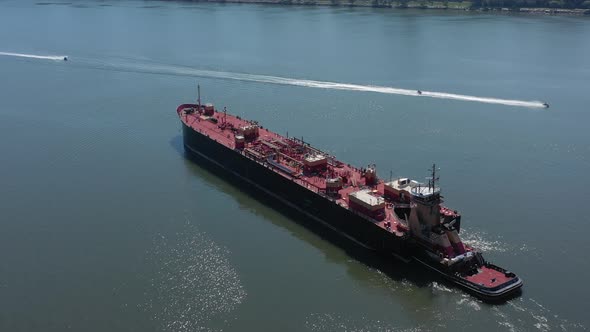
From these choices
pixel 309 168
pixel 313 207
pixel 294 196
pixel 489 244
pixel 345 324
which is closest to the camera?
pixel 345 324

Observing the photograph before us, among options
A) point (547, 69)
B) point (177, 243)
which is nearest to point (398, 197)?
point (177, 243)

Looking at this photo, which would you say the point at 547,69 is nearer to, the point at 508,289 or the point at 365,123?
the point at 365,123

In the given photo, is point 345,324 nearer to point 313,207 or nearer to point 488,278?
point 488,278

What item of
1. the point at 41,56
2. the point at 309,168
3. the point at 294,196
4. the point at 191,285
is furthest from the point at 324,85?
A: the point at 41,56

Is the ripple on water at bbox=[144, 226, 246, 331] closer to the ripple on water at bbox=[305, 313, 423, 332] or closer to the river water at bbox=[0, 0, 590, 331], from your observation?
the river water at bbox=[0, 0, 590, 331]

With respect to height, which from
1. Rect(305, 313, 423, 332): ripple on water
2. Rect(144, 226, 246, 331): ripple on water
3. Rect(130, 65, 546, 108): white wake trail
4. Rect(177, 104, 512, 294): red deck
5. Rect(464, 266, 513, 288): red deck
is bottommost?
Rect(305, 313, 423, 332): ripple on water

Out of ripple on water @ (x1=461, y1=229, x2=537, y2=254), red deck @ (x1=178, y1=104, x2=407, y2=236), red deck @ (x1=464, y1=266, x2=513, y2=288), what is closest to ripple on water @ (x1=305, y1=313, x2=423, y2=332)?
red deck @ (x1=464, y1=266, x2=513, y2=288)

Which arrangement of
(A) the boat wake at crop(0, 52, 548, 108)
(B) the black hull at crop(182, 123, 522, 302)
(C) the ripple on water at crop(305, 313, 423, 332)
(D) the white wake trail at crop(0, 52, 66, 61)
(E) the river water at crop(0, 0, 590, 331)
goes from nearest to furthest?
(C) the ripple on water at crop(305, 313, 423, 332), (E) the river water at crop(0, 0, 590, 331), (B) the black hull at crop(182, 123, 522, 302), (A) the boat wake at crop(0, 52, 548, 108), (D) the white wake trail at crop(0, 52, 66, 61)

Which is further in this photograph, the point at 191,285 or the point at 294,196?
the point at 294,196
